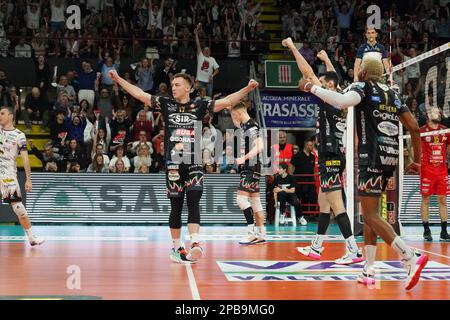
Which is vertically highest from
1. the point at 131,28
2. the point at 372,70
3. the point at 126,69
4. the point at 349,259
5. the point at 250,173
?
the point at 131,28

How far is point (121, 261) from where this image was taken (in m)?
8.83

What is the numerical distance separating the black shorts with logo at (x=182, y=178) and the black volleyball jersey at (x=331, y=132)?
1.78 meters

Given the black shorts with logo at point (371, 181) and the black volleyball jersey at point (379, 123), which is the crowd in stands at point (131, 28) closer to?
the black volleyball jersey at point (379, 123)

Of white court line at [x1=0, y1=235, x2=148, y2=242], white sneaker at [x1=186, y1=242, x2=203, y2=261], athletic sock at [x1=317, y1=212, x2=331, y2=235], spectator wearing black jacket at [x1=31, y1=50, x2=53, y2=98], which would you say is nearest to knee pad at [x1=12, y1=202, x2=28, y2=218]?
white court line at [x1=0, y1=235, x2=148, y2=242]

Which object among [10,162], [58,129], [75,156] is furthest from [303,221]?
[10,162]

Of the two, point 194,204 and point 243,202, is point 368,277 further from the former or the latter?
point 243,202

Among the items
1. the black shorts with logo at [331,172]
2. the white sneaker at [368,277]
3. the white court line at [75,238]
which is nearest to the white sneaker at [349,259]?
the black shorts with logo at [331,172]

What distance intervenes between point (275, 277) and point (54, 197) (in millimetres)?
9695

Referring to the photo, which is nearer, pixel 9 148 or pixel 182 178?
pixel 182 178

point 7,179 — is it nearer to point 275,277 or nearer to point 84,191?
point 84,191

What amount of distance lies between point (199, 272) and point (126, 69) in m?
14.2

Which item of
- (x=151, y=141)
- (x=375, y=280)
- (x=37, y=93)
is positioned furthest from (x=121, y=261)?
(x=37, y=93)

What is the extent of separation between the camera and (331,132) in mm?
9070
